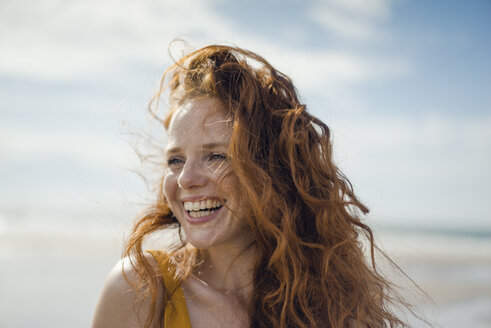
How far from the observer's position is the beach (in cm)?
538

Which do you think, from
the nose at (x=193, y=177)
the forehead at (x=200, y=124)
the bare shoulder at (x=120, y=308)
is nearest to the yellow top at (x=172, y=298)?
the bare shoulder at (x=120, y=308)

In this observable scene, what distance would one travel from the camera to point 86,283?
7.07 metres

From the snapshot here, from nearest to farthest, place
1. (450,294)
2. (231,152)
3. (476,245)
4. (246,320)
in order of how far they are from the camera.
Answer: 1. (231,152)
2. (246,320)
3. (450,294)
4. (476,245)

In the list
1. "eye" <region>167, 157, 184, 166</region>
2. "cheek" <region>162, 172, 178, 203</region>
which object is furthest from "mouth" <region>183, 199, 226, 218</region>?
"eye" <region>167, 157, 184, 166</region>

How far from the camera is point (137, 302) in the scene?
2.32 m

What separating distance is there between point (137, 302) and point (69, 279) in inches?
217

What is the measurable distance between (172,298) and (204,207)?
0.54m

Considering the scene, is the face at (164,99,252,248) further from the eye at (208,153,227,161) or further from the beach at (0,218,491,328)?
the beach at (0,218,491,328)

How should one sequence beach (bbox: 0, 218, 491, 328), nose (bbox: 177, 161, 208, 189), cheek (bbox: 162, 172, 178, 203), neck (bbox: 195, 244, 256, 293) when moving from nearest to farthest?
nose (bbox: 177, 161, 208, 189)
cheek (bbox: 162, 172, 178, 203)
neck (bbox: 195, 244, 256, 293)
beach (bbox: 0, 218, 491, 328)

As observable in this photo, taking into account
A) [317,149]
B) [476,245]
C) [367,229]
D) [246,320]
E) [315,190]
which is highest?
[476,245]

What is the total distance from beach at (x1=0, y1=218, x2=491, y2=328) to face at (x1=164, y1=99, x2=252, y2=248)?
0.74 metres


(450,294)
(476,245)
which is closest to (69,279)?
(450,294)

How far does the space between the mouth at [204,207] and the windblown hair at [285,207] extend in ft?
0.42

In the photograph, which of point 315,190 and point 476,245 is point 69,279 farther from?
point 476,245
